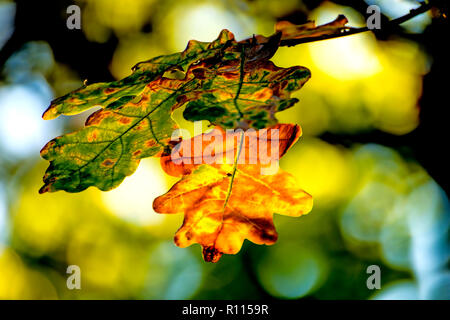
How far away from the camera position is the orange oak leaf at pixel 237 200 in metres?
0.87

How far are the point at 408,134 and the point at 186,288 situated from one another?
276cm

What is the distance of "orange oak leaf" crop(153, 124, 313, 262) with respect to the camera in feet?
2.86

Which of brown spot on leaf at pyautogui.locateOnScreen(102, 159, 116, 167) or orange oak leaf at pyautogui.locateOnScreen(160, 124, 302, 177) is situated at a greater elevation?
orange oak leaf at pyautogui.locateOnScreen(160, 124, 302, 177)

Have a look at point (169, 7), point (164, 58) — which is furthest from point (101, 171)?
point (169, 7)

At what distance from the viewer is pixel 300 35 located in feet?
2.26

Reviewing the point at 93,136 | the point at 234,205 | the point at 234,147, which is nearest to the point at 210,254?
the point at 234,205

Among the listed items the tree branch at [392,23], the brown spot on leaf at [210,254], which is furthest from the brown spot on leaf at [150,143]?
the tree branch at [392,23]

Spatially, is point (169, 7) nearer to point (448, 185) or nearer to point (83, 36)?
point (83, 36)

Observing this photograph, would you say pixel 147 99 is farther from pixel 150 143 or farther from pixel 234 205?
pixel 234 205

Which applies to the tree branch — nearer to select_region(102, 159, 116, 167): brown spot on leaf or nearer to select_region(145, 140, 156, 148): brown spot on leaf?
select_region(145, 140, 156, 148): brown spot on leaf

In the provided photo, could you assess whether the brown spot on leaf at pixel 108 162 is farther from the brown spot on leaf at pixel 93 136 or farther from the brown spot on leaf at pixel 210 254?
the brown spot on leaf at pixel 210 254

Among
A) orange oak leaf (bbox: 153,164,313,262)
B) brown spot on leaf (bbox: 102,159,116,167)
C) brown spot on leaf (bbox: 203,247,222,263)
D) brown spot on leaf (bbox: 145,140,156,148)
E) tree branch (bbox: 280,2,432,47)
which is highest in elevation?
tree branch (bbox: 280,2,432,47)

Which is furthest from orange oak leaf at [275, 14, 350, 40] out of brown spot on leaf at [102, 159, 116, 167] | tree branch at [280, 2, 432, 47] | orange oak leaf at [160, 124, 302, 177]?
brown spot on leaf at [102, 159, 116, 167]

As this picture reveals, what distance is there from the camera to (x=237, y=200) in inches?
34.7
